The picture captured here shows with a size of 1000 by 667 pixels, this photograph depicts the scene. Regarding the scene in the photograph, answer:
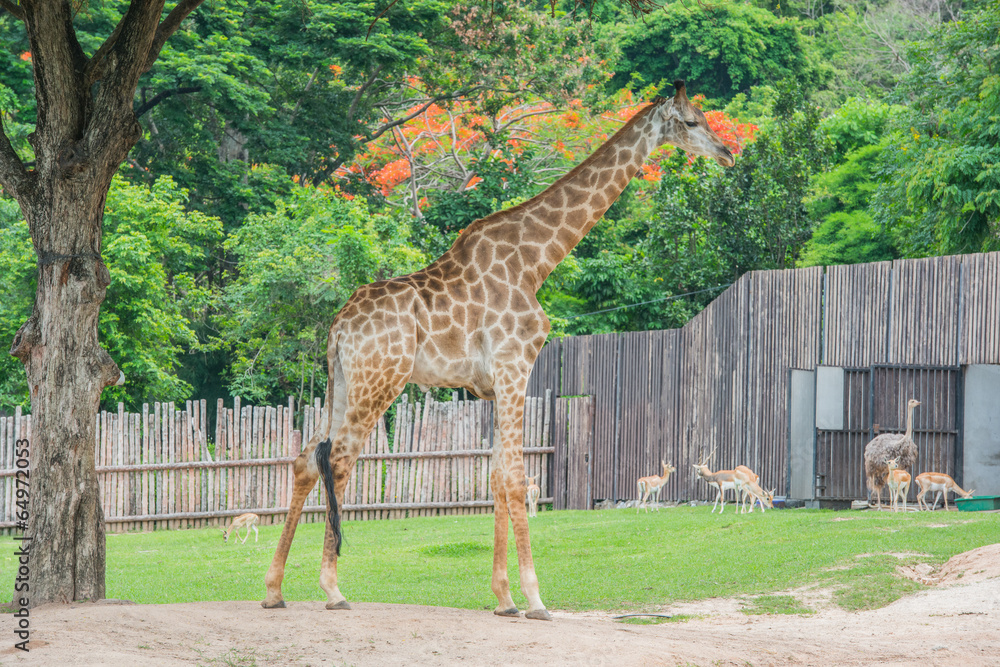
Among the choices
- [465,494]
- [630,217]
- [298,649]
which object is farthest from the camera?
[630,217]

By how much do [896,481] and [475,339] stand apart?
24.3 ft

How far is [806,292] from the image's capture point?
15.2m

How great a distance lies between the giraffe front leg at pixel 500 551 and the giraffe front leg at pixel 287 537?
1215 millimetres

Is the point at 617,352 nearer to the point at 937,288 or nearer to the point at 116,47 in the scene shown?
the point at 937,288

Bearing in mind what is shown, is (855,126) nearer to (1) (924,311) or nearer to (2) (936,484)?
(1) (924,311)

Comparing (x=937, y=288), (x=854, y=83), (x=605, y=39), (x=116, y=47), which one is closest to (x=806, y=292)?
(x=937, y=288)

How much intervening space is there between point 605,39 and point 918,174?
1114cm

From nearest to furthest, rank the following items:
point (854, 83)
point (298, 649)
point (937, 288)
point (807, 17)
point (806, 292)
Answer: point (298, 649) → point (937, 288) → point (806, 292) → point (854, 83) → point (807, 17)

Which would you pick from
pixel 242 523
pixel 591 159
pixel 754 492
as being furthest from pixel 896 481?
pixel 242 523

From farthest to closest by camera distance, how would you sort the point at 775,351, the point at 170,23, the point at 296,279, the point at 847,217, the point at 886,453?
1. the point at 847,217
2. the point at 296,279
3. the point at 775,351
4. the point at 886,453
5. the point at 170,23

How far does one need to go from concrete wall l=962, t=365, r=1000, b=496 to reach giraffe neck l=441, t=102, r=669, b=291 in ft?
23.7

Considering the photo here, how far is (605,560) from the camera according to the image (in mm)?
10953

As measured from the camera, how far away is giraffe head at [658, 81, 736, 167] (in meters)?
8.05

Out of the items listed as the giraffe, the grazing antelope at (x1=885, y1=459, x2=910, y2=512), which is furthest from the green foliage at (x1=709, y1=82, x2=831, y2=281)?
the giraffe
